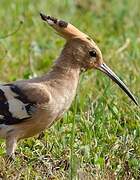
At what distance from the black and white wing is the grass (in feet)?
0.76

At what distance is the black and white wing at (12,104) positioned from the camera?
463cm

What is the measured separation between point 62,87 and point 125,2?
441cm

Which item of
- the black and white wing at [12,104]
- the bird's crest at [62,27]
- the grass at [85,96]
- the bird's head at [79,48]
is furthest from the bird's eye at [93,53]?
the black and white wing at [12,104]

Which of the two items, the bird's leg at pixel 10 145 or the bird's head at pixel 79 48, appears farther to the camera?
the bird's head at pixel 79 48

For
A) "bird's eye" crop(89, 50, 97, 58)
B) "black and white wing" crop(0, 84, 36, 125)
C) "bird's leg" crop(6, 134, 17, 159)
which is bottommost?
"bird's leg" crop(6, 134, 17, 159)

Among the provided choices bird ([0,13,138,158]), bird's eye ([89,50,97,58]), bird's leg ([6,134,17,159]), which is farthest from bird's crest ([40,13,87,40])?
bird's leg ([6,134,17,159])

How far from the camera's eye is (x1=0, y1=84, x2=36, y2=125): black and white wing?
15.2ft

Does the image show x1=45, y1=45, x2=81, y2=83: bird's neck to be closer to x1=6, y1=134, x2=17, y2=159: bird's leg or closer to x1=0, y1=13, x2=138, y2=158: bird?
x1=0, y1=13, x2=138, y2=158: bird

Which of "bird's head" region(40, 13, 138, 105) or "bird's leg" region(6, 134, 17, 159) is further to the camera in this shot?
"bird's head" region(40, 13, 138, 105)

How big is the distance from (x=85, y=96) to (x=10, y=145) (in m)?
1.46

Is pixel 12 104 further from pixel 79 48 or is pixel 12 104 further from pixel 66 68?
pixel 79 48

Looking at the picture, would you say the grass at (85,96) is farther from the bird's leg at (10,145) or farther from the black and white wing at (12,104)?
the black and white wing at (12,104)

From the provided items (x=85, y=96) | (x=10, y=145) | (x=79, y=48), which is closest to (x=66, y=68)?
(x=79, y=48)

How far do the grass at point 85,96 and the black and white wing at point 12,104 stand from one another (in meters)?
0.23
